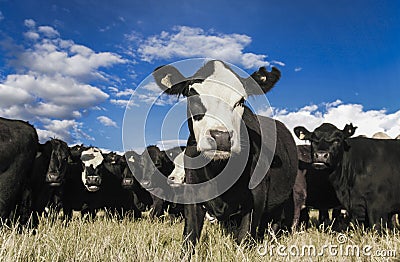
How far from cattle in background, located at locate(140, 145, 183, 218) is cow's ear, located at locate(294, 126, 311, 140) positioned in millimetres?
3445

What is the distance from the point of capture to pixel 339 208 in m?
10.2

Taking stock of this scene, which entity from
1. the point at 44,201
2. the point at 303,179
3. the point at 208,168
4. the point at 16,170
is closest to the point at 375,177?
the point at 303,179

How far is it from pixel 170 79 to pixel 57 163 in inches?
185

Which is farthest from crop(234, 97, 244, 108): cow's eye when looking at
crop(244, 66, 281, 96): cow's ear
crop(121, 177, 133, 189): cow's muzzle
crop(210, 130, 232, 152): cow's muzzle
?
crop(121, 177, 133, 189): cow's muzzle

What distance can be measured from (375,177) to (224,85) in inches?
176

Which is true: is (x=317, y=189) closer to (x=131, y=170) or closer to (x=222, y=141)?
(x=131, y=170)

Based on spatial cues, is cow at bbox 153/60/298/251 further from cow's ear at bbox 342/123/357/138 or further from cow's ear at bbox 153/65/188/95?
cow's ear at bbox 342/123/357/138

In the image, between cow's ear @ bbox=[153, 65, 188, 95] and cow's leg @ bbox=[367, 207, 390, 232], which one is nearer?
cow's ear @ bbox=[153, 65, 188, 95]

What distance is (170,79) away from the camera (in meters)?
5.92

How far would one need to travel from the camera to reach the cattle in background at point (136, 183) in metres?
11.7

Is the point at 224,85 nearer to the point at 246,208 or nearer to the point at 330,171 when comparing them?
the point at 246,208

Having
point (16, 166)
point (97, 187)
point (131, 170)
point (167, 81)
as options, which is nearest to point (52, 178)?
point (97, 187)

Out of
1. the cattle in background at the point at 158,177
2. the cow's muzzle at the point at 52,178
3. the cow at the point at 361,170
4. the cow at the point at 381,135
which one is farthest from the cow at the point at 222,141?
the cow at the point at 381,135

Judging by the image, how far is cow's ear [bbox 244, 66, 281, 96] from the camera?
5.90m
